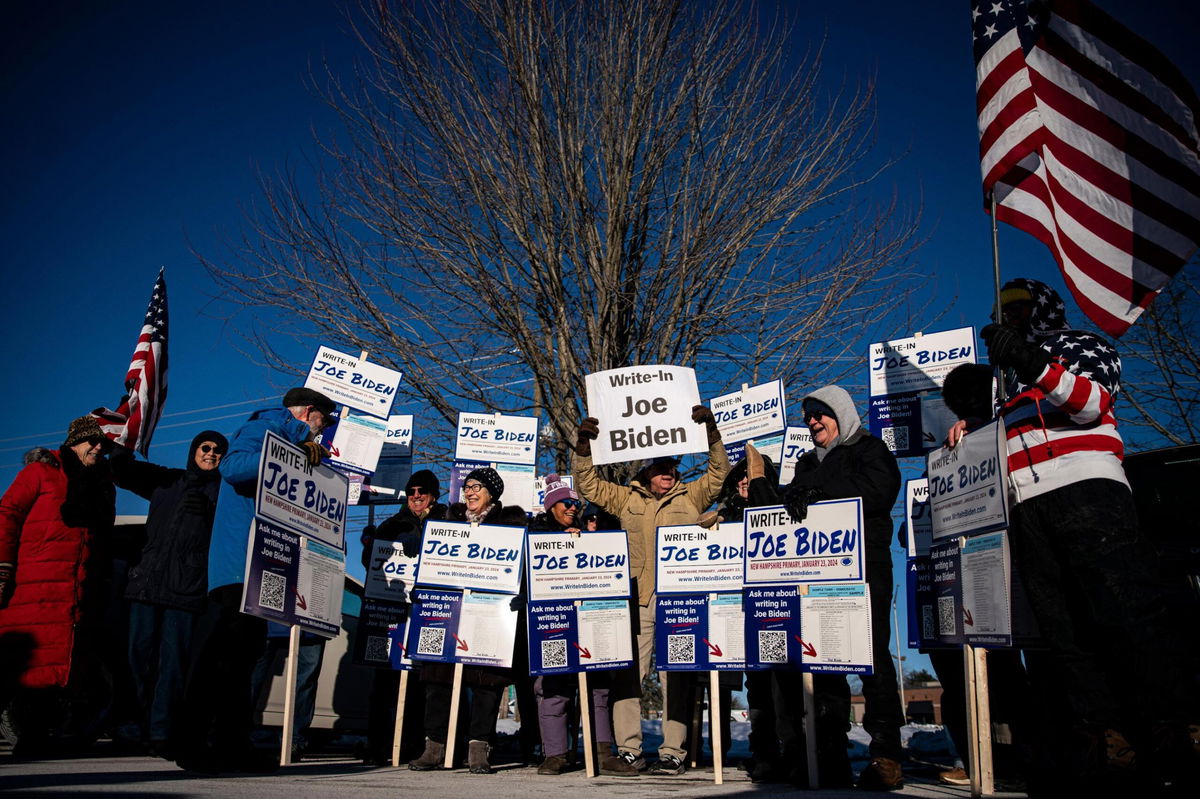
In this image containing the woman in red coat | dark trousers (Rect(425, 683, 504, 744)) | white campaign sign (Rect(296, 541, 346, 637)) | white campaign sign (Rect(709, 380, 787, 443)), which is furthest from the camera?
white campaign sign (Rect(709, 380, 787, 443))

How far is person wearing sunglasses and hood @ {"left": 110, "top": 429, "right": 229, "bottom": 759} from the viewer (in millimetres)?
6312

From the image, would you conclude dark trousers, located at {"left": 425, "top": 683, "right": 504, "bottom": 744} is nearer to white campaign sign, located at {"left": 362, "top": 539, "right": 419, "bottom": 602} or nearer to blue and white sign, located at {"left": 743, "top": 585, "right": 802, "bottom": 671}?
white campaign sign, located at {"left": 362, "top": 539, "right": 419, "bottom": 602}

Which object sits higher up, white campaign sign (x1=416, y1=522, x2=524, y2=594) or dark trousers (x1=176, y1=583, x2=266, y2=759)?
white campaign sign (x1=416, y1=522, x2=524, y2=594)

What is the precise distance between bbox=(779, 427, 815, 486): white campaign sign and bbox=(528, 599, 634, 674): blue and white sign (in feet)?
11.7

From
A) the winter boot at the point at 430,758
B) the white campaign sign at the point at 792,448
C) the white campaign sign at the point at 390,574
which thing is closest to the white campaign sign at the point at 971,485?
the winter boot at the point at 430,758

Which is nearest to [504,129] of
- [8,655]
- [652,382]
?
[652,382]

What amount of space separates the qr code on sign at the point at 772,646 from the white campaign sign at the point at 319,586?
2868 mm

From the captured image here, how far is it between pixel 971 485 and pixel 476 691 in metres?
4.16

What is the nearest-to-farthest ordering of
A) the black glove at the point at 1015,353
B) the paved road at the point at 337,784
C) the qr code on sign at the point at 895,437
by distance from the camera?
the paved road at the point at 337,784, the black glove at the point at 1015,353, the qr code on sign at the point at 895,437

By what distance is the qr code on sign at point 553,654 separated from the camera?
679 centimetres

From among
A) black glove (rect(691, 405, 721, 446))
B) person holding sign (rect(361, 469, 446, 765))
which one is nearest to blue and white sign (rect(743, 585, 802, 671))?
black glove (rect(691, 405, 721, 446))

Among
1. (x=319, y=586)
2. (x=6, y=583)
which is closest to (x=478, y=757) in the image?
(x=319, y=586)

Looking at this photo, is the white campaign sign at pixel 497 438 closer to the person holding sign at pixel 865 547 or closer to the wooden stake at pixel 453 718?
the wooden stake at pixel 453 718

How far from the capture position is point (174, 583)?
636 cm
